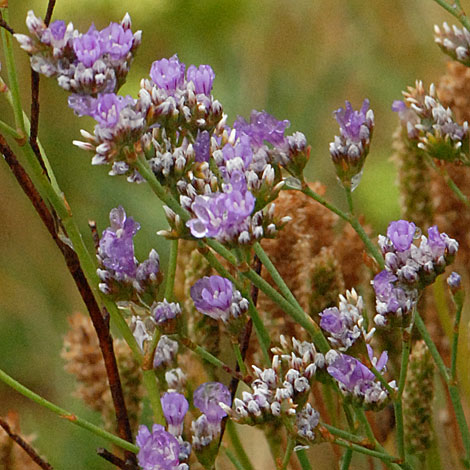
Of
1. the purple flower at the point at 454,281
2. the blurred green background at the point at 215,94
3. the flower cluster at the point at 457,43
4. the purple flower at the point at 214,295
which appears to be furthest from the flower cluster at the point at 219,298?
the blurred green background at the point at 215,94

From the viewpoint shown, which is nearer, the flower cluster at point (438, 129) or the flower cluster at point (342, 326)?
the flower cluster at point (342, 326)

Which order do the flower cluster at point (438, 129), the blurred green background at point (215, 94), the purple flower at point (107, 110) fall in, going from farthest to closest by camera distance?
1. the blurred green background at point (215, 94)
2. the flower cluster at point (438, 129)
3. the purple flower at point (107, 110)

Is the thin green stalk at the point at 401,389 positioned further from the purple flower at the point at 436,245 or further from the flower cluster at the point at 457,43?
the flower cluster at the point at 457,43

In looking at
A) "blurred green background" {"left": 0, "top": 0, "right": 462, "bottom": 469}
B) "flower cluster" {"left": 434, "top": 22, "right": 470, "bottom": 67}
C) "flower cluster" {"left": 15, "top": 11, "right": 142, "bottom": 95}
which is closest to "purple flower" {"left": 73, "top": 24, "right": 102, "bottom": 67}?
"flower cluster" {"left": 15, "top": 11, "right": 142, "bottom": 95}

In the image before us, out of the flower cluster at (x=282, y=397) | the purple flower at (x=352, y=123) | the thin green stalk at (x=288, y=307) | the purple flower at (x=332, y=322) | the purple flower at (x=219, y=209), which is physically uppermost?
the purple flower at (x=352, y=123)

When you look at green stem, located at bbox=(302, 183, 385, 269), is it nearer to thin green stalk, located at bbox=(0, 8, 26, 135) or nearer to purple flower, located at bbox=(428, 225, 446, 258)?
purple flower, located at bbox=(428, 225, 446, 258)

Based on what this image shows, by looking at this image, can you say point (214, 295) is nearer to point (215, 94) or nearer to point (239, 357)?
point (239, 357)

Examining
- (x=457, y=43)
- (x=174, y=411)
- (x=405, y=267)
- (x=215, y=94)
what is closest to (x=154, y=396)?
(x=174, y=411)
